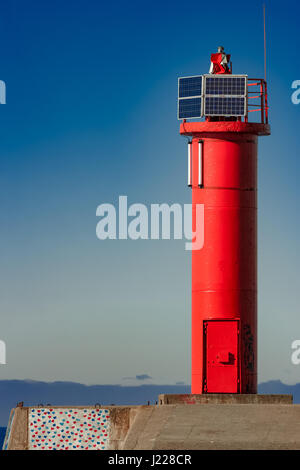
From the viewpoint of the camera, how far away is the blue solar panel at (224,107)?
36469mm

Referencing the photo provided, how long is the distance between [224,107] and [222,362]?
832 centimetres

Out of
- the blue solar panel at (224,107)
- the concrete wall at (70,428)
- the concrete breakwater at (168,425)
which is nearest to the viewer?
the concrete breakwater at (168,425)

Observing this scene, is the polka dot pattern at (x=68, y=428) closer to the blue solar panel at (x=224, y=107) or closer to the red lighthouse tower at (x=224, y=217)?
the red lighthouse tower at (x=224, y=217)

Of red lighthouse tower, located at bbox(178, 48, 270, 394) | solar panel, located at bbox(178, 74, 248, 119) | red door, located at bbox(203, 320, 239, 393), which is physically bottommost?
red door, located at bbox(203, 320, 239, 393)

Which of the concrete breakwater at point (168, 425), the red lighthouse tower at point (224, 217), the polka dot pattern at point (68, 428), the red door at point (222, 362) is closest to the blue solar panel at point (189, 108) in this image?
the red lighthouse tower at point (224, 217)

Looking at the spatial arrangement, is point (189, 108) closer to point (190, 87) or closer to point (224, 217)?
point (190, 87)

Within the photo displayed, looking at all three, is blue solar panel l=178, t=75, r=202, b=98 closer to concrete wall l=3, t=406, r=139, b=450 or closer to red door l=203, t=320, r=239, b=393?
red door l=203, t=320, r=239, b=393

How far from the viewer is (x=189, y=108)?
36969mm

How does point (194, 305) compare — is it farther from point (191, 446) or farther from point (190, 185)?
→ point (191, 446)

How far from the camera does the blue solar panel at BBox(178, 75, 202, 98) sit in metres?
36.8

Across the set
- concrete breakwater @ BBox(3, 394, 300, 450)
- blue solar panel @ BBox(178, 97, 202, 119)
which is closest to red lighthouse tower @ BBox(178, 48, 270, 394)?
blue solar panel @ BBox(178, 97, 202, 119)

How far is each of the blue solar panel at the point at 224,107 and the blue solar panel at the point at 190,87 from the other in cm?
50

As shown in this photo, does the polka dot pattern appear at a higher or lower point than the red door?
lower
